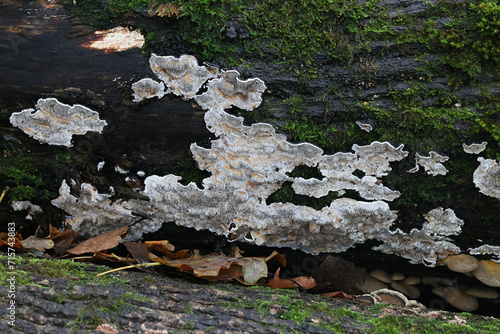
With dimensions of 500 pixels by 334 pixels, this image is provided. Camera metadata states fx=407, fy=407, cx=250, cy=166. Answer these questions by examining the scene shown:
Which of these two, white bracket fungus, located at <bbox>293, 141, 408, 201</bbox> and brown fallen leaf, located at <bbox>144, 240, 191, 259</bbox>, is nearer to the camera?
white bracket fungus, located at <bbox>293, 141, 408, 201</bbox>

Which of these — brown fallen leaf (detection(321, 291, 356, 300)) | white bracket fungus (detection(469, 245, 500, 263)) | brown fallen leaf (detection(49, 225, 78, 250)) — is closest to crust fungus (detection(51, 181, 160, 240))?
brown fallen leaf (detection(49, 225, 78, 250))

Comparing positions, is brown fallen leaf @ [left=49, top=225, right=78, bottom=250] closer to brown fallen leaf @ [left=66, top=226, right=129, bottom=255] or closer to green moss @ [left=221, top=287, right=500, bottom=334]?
brown fallen leaf @ [left=66, top=226, right=129, bottom=255]

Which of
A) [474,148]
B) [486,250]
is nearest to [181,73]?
[474,148]

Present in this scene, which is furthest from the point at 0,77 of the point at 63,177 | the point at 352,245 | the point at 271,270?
the point at 352,245

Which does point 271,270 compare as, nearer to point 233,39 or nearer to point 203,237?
point 203,237

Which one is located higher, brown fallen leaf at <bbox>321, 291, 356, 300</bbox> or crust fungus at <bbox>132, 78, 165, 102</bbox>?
crust fungus at <bbox>132, 78, 165, 102</bbox>

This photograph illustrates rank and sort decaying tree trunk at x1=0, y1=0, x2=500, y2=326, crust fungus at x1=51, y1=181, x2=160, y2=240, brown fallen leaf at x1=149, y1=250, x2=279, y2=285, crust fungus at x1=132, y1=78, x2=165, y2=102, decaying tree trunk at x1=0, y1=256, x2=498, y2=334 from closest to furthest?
decaying tree trunk at x1=0, y1=256, x2=498, y2=334 → decaying tree trunk at x1=0, y1=0, x2=500, y2=326 → brown fallen leaf at x1=149, y1=250, x2=279, y2=285 → crust fungus at x1=132, y1=78, x2=165, y2=102 → crust fungus at x1=51, y1=181, x2=160, y2=240
